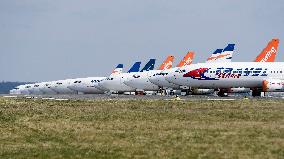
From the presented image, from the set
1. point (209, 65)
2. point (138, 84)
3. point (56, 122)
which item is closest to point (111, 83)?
point (138, 84)

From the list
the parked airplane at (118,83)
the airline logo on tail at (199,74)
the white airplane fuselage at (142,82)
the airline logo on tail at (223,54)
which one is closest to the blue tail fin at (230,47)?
→ the airline logo on tail at (223,54)

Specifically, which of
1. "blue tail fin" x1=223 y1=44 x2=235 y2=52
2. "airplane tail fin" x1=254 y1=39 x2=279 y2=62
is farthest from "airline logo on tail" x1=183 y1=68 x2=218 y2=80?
"blue tail fin" x1=223 y1=44 x2=235 y2=52

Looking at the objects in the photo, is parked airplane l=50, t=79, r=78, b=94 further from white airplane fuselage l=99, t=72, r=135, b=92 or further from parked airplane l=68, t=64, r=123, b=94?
white airplane fuselage l=99, t=72, r=135, b=92

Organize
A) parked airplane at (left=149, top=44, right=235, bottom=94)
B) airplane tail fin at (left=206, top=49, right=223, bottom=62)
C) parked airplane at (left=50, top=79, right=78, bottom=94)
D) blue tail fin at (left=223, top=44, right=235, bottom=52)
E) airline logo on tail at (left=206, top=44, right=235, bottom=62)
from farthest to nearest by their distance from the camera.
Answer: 1. parked airplane at (left=50, top=79, right=78, bottom=94)
2. airplane tail fin at (left=206, top=49, right=223, bottom=62)
3. airline logo on tail at (left=206, top=44, right=235, bottom=62)
4. blue tail fin at (left=223, top=44, right=235, bottom=52)
5. parked airplane at (left=149, top=44, right=235, bottom=94)

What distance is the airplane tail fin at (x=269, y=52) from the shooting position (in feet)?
353

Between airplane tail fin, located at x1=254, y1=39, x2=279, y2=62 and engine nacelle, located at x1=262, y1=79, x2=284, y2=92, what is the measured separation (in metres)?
11.5

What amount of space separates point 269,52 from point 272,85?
44.3 ft

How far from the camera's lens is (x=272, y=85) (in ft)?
318

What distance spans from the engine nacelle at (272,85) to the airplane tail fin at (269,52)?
11.5 metres

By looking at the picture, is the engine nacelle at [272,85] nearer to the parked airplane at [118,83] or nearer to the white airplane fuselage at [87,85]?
the parked airplane at [118,83]

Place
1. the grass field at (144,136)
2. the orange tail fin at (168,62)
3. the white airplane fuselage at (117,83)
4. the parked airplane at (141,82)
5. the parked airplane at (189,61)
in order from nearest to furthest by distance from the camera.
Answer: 1. the grass field at (144,136)
2. the parked airplane at (189,61)
3. the parked airplane at (141,82)
4. the white airplane fuselage at (117,83)
5. the orange tail fin at (168,62)

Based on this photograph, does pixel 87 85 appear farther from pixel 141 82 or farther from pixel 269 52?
pixel 269 52

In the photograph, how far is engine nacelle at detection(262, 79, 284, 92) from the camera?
96.8m

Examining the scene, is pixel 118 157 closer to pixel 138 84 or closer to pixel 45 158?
pixel 45 158
